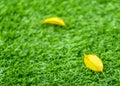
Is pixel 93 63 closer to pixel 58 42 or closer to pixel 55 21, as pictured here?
pixel 58 42

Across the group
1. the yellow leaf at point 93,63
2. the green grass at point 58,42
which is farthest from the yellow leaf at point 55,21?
the yellow leaf at point 93,63

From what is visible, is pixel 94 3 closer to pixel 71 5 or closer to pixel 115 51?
pixel 71 5

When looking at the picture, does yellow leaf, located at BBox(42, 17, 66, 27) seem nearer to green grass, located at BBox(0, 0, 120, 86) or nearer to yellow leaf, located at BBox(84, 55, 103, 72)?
green grass, located at BBox(0, 0, 120, 86)

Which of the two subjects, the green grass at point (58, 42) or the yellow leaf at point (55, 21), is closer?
the green grass at point (58, 42)

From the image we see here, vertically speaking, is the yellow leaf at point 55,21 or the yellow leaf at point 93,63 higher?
the yellow leaf at point 55,21

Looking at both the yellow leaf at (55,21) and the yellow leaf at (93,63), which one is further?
the yellow leaf at (55,21)

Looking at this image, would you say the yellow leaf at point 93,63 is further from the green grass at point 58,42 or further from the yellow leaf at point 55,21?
the yellow leaf at point 55,21

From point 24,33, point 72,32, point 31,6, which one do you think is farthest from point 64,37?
point 31,6
